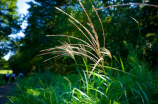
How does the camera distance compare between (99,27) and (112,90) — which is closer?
(112,90)

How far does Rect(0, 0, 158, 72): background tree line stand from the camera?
9492 mm

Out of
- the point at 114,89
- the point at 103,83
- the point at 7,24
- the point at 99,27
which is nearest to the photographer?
the point at 103,83

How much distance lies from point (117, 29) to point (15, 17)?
19203 mm

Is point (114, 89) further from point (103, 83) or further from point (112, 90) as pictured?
point (103, 83)

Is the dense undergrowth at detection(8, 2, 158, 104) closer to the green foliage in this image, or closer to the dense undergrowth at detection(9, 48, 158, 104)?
the dense undergrowth at detection(9, 48, 158, 104)

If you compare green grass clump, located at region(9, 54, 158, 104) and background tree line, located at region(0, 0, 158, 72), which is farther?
background tree line, located at region(0, 0, 158, 72)

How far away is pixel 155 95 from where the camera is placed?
8.23 ft

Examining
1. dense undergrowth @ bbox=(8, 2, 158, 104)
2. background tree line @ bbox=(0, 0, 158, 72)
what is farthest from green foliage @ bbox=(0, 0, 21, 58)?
dense undergrowth @ bbox=(8, 2, 158, 104)

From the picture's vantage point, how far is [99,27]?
13555 mm

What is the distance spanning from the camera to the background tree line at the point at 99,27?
9.49m

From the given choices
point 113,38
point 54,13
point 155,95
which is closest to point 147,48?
point 113,38

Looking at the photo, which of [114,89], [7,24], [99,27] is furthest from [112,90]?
[7,24]

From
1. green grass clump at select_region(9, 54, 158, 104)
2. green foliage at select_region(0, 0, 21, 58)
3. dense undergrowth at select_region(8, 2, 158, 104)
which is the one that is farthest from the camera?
green foliage at select_region(0, 0, 21, 58)

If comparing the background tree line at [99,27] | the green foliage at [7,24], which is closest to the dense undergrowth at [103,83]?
the background tree line at [99,27]
